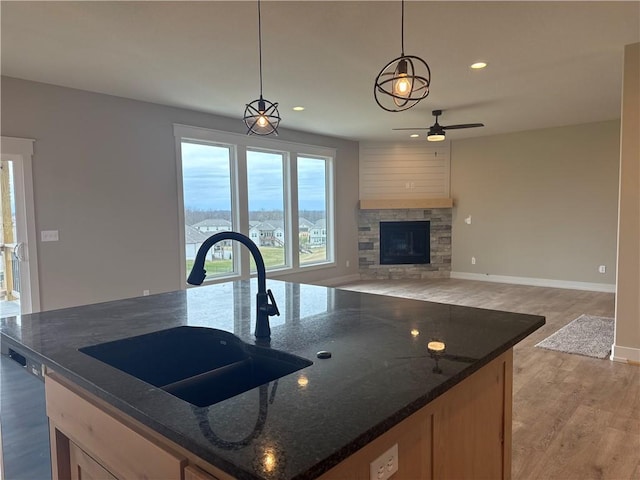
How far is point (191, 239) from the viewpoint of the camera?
5883 mm

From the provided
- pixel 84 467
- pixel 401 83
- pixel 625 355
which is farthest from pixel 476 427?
pixel 625 355

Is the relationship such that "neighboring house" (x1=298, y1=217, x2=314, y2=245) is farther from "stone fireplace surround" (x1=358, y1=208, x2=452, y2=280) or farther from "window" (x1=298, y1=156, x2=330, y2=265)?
"stone fireplace surround" (x1=358, y1=208, x2=452, y2=280)

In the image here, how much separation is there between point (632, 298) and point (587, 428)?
1553mm

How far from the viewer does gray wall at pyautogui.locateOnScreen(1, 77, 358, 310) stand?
4.39 meters

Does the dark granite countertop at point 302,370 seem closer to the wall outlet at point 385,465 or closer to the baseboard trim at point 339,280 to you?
the wall outlet at point 385,465

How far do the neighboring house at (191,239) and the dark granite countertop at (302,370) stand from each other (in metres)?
3.75

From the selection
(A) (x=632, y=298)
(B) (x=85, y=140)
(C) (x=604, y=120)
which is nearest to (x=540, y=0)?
(A) (x=632, y=298)

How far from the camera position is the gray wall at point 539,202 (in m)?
6.94

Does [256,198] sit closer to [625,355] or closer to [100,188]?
[100,188]

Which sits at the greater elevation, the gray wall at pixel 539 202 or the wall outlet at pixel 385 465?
the gray wall at pixel 539 202

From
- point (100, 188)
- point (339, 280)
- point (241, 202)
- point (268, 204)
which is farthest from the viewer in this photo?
point (339, 280)

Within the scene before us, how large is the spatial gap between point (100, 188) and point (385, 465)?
4.77 meters

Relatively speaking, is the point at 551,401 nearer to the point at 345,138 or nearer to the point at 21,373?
the point at 21,373

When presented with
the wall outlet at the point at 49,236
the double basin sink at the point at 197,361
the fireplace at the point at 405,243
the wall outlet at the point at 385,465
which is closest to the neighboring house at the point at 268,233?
A: the fireplace at the point at 405,243
